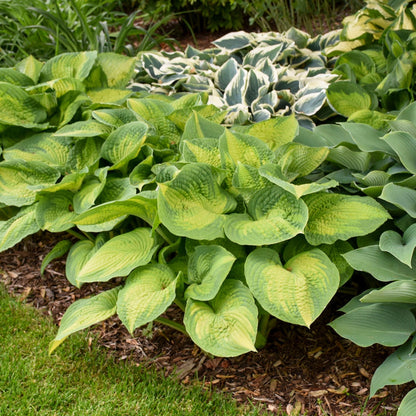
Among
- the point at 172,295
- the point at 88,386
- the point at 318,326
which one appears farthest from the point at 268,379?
the point at 88,386

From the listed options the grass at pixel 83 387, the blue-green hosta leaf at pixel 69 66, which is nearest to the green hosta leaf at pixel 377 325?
the grass at pixel 83 387

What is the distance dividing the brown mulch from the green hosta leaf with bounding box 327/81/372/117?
3.74 feet

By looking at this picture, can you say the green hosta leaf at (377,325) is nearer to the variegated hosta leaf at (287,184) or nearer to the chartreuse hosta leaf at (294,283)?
the chartreuse hosta leaf at (294,283)

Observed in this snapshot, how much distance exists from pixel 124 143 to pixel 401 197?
1.34 meters

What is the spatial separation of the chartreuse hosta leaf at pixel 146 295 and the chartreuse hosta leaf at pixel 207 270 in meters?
0.08

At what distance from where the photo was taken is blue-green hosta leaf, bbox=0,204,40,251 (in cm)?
259

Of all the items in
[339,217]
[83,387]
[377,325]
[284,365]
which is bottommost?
[284,365]

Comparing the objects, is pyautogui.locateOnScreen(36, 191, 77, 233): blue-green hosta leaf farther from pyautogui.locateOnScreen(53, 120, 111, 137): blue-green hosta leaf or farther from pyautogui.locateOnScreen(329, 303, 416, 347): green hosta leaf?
pyautogui.locateOnScreen(329, 303, 416, 347): green hosta leaf

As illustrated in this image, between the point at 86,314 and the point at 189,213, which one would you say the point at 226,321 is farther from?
the point at 86,314

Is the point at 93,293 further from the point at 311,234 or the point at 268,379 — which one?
the point at 311,234

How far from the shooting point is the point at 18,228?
2.62 m

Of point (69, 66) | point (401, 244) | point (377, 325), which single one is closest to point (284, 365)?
point (377, 325)

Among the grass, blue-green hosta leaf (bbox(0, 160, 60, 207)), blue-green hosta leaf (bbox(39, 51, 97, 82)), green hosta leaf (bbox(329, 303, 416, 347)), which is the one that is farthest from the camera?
blue-green hosta leaf (bbox(39, 51, 97, 82))

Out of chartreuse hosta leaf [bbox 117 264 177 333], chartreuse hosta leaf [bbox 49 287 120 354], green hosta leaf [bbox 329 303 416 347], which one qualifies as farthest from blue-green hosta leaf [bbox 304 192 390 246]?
chartreuse hosta leaf [bbox 49 287 120 354]
